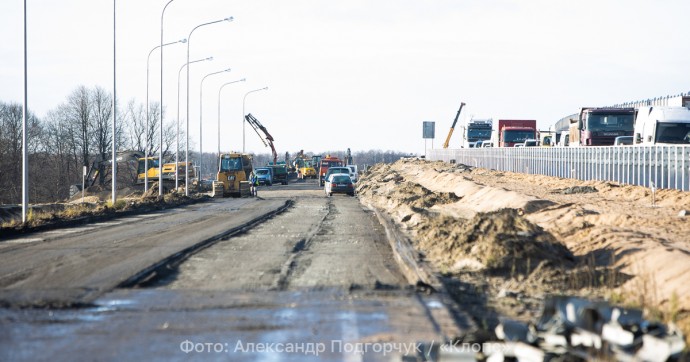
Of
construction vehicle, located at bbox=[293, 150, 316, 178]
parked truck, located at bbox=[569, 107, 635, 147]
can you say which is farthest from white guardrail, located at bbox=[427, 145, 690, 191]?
construction vehicle, located at bbox=[293, 150, 316, 178]

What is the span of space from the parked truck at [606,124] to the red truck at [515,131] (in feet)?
Result: 76.5

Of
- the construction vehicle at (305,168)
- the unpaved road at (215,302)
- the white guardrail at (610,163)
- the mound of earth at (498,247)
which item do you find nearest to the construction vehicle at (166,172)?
the white guardrail at (610,163)

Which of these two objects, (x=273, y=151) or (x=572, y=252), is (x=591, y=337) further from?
(x=273, y=151)

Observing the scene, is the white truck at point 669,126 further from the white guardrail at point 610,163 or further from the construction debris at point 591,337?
the construction debris at point 591,337

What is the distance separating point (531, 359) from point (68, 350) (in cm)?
490

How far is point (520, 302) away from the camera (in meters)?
12.4

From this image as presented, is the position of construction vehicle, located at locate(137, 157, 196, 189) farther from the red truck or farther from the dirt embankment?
the dirt embankment

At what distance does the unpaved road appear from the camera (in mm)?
9250

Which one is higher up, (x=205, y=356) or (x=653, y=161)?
(x=653, y=161)

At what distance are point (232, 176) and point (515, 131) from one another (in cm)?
2372

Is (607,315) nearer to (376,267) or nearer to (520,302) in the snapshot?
(520,302)

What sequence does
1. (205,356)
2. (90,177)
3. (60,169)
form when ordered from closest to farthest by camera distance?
(205,356)
(90,177)
(60,169)

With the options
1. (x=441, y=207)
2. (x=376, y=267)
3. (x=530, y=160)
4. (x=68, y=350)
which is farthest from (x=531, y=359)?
(x=530, y=160)

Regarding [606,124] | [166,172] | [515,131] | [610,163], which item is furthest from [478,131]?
[610,163]
